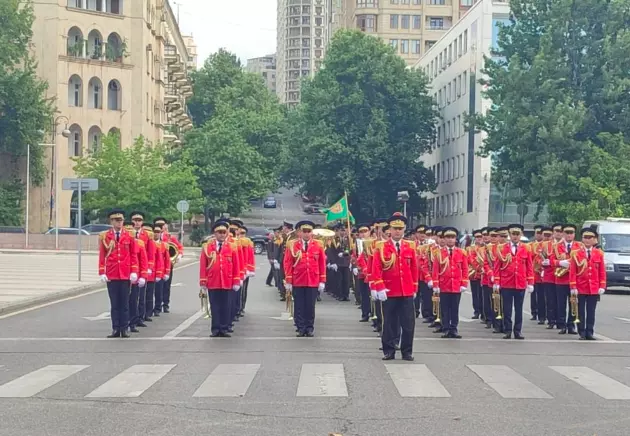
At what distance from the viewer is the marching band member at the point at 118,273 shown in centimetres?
1725

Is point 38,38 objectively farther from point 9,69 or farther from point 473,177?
point 473,177

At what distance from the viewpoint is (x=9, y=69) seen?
230 ft

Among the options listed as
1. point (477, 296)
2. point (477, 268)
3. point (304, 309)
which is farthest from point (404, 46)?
point (304, 309)

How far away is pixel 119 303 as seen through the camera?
17.4 meters

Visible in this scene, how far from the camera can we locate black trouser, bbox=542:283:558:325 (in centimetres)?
2000

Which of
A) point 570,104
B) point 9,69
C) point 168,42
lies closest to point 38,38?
point 9,69

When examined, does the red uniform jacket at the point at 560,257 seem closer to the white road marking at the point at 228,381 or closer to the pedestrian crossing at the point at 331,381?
the pedestrian crossing at the point at 331,381

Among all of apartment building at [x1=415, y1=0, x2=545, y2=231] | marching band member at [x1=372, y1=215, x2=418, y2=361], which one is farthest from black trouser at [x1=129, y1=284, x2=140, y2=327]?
apartment building at [x1=415, y1=0, x2=545, y2=231]

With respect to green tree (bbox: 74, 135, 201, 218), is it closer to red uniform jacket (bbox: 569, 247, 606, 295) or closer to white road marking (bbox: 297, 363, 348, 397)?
red uniform jacket (bbox: 569, 247, 606, 295)

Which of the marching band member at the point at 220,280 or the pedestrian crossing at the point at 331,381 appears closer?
the pedestrian crossing at the point at 331,381

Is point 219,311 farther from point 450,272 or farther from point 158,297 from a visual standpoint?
point 158,297

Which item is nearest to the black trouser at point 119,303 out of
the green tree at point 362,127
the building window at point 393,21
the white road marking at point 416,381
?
the white road marking at point 416,381

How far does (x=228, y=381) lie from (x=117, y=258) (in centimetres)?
585

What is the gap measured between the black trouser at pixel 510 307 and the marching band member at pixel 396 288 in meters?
3.86
